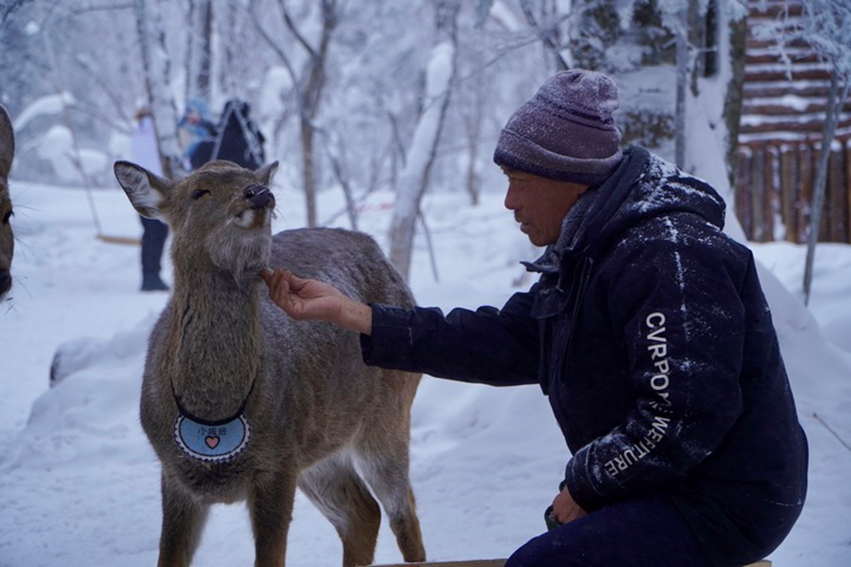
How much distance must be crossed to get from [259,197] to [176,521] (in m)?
1.30

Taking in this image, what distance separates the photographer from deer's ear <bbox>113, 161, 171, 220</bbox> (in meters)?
3.88

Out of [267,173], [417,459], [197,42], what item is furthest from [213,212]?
[197,42]

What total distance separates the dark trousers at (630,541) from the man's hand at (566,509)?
0.27 ft

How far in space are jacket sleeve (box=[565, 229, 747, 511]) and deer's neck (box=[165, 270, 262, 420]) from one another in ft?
4.81

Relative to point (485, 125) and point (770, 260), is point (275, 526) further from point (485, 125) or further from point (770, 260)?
point (485, 125)

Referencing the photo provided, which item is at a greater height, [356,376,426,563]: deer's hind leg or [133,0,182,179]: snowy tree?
[133,0,182,179]: snowy tree

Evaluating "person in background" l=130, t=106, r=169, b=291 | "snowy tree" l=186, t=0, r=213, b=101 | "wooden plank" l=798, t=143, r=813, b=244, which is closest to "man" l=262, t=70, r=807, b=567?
"person in background" l=130, t=106, r=169, b=291

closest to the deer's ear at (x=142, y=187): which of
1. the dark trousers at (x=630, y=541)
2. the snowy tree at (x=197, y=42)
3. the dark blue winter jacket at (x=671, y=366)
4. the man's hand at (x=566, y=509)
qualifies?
the dark blue winter jacket at (x=671, y=366)

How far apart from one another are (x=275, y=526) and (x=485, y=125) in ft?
114

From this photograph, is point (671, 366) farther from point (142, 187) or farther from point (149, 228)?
point (149, 228)

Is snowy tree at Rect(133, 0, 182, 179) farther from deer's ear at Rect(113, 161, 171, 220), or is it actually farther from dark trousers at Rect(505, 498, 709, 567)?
dark trousers at Rect(505, 498, 709, 567)

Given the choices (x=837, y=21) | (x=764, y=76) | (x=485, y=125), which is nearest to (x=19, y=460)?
(x=837, y=21)

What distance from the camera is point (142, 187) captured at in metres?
3.91

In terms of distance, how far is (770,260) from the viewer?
12023 mm
